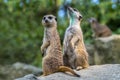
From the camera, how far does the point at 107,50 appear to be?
1136 cm

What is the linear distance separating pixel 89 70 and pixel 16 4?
23.6 ft

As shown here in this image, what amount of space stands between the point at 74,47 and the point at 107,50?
5214 mm

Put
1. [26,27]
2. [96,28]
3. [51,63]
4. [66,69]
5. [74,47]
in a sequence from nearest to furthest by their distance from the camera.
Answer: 1. [66,69]
2. [51,63]
3. [74,47]
4. [96,28]
5. [26,27]

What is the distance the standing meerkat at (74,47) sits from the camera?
20.1 feet

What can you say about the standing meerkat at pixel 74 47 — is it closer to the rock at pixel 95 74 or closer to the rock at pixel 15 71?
the rock at pixel 95 74

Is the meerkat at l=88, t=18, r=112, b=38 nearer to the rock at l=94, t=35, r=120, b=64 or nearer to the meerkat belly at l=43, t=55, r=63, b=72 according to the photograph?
the rock at l=94, t=35, r=120, b=64

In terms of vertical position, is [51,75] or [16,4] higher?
[16,4]

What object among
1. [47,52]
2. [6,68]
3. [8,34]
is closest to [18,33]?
[8,34]

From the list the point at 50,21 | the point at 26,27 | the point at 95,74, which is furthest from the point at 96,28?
the point at 95,74

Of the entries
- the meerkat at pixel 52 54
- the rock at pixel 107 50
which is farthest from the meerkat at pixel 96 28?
the meerkat at pixel 52 54

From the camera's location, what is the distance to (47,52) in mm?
5902

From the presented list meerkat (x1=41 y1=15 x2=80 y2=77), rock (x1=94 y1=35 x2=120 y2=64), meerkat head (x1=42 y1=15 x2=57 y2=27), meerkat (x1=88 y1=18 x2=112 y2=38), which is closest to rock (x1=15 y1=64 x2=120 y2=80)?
meerkat (x1=41 y1=15 x2=80 y2=77)

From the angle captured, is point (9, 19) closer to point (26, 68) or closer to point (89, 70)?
point (26, 68)

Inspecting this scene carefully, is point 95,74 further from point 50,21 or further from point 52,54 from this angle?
point 50,21
